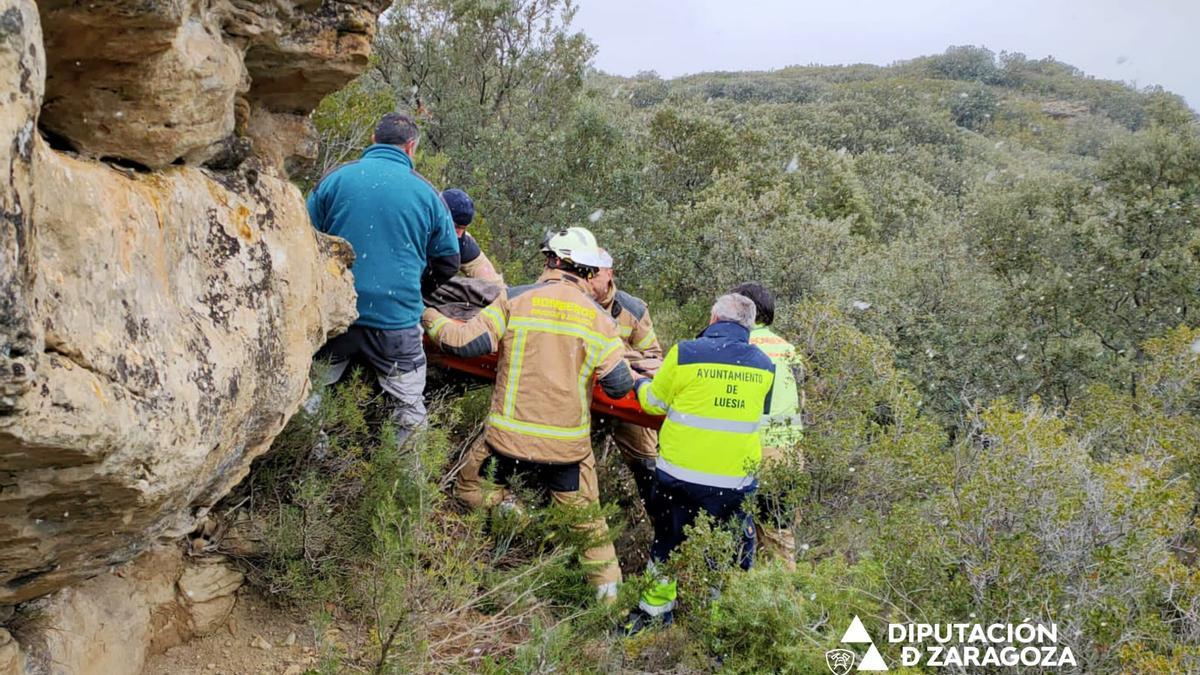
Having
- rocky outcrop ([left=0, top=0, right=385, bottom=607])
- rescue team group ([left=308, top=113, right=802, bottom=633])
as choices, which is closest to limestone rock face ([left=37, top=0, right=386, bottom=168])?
rocky outcrop ([left=0, top=0, right=385, bottom=607])

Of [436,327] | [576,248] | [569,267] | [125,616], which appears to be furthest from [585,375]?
[125,616]

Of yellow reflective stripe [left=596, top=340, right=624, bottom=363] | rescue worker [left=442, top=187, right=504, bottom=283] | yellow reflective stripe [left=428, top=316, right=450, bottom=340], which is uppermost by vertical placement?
rescue worker [left=442, top=187, right=504, bottom=283]

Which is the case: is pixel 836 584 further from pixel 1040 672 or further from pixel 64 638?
pixel 64 638

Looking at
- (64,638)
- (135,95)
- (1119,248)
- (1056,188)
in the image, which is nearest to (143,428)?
(135,95)

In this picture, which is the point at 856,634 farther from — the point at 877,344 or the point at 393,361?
the point at 877,344

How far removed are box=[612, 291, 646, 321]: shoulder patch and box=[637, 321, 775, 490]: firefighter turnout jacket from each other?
1.25 metres

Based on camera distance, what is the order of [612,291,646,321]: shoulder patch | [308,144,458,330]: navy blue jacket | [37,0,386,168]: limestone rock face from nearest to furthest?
[37,0,386,168]: limestone rock face → [308,144,458,330]: navy blue jacket → [612,291,646,321]: shoulder patch

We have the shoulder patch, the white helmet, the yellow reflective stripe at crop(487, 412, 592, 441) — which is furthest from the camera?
the shoulder patch

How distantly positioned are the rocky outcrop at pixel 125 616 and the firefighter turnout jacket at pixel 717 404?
2.56 metres

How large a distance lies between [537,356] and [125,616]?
7.84ft

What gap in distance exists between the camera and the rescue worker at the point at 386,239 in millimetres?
4391

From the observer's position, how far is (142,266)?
2.38m

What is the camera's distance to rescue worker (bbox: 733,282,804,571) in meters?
5.26

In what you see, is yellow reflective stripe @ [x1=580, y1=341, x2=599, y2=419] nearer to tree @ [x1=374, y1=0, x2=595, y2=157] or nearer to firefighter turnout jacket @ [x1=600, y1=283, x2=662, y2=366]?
firefighter turnout jacket @ [x1=600, y1=283, x2=662, y2=366]
